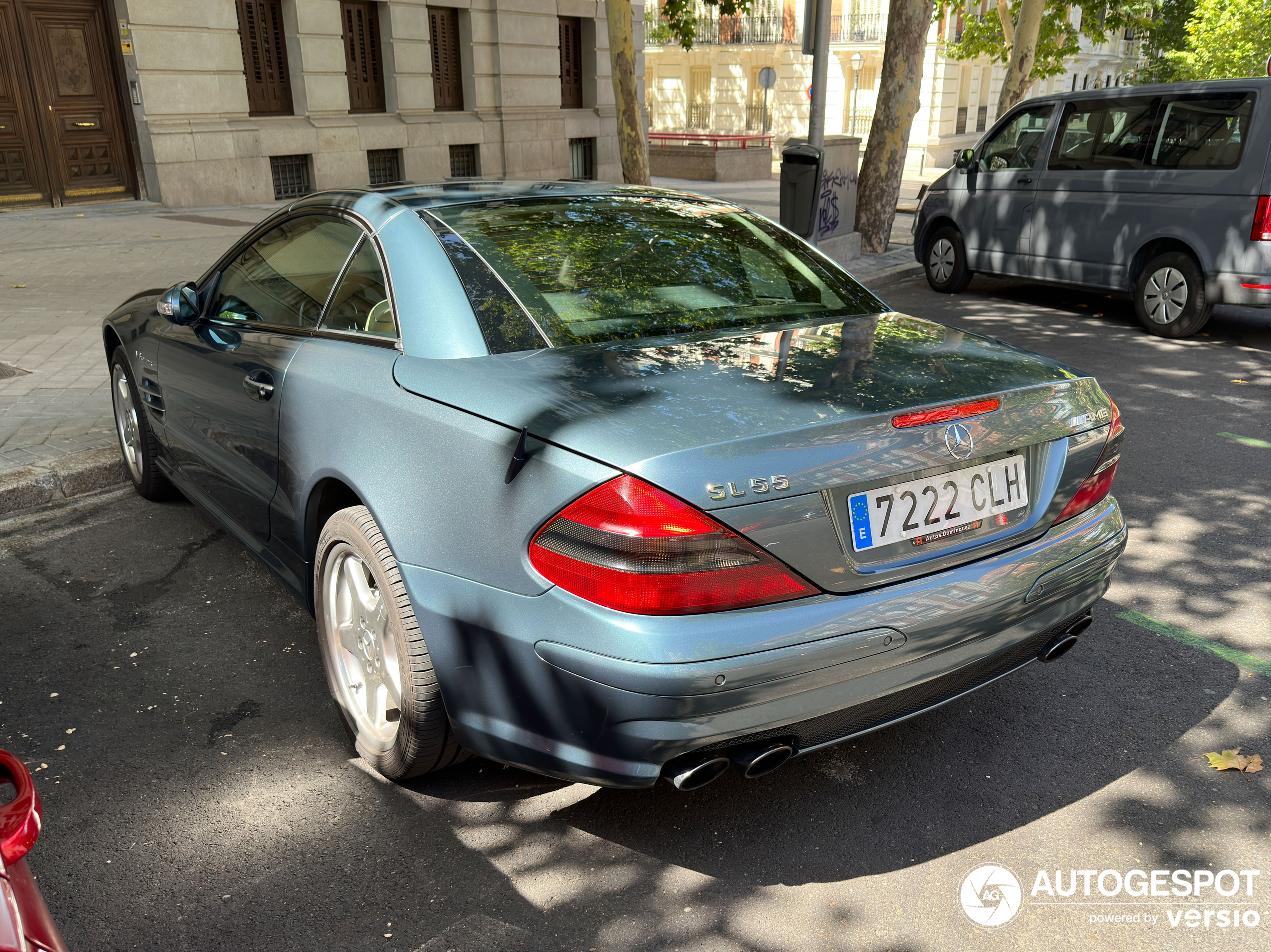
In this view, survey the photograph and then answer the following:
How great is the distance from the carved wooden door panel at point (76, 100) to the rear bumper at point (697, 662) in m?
15.5

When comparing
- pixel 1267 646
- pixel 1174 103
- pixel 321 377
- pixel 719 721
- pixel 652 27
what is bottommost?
pixel 1267 646

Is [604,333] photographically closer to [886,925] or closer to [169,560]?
[886,925]

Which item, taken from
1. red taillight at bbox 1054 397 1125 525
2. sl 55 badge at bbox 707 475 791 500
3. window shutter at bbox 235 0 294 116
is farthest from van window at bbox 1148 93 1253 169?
window shutter at bbox 235 0 294 116

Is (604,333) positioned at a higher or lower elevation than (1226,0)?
lower

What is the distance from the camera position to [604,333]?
2783mm

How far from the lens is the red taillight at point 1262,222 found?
7707mm

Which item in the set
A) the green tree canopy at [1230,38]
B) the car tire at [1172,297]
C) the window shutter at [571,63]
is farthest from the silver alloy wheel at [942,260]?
the green tree canopy at [1230,38]

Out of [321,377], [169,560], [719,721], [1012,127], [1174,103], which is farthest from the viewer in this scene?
[1012,127]

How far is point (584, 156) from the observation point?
75.3 ft

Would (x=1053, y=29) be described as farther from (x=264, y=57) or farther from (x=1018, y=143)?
(x=264, y=57)

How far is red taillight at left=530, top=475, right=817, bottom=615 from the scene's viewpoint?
208 cm

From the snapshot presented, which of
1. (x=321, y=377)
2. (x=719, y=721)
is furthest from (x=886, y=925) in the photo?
(x=321, y=377)

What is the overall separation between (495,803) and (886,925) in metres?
1.03

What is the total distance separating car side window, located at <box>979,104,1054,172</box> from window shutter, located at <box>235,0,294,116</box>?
11.3 metres
